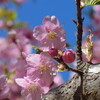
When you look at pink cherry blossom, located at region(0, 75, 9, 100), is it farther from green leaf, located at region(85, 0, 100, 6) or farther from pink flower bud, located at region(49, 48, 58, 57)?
green leaf, located at region(85, 0, 100, 6)

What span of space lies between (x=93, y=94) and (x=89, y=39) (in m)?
0.27

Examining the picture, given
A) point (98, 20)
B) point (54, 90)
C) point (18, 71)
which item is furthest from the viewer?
point (98, 20)

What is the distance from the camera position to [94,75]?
1000 mm

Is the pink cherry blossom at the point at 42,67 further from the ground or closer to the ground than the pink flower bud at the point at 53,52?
closer to the ground

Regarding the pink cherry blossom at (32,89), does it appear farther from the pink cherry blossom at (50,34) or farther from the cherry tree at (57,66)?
the pink cherry blossom at (50,34)

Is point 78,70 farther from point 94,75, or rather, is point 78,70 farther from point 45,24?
point 45,24

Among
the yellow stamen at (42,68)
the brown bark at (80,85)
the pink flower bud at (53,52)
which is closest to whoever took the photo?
the brown bark at (80,85)

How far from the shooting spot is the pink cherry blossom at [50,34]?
1.18 m

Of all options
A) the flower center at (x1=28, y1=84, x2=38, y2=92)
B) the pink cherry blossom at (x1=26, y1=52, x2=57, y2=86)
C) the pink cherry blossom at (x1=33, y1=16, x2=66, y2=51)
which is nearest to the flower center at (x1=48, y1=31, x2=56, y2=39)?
the pink cherry blossom at (x1=33, y1=16, x2=66, y2=51)

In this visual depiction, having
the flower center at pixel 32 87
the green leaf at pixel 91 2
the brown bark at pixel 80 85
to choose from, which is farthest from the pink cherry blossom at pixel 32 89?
the green leaf at pixel 91 2

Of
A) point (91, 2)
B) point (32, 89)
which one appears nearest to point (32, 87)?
point (32, 89)

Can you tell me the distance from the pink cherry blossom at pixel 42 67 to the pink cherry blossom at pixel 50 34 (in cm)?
5

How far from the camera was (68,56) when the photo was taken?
1.11 meters

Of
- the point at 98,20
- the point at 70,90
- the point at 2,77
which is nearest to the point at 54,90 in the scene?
the point at 70,90
